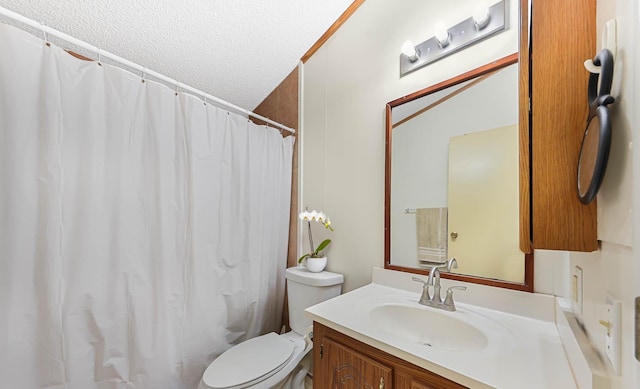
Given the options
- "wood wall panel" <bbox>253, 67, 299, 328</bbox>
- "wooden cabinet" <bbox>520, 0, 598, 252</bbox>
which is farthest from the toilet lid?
"wooden cabinet" <bbox>520, 0, 598, 252</bbox>

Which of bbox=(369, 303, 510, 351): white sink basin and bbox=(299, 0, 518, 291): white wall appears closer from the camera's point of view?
bbox=(369, 303, 510, 351): white sink basin

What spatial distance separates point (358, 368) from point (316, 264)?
74cm

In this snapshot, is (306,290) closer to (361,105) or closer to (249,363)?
(249,363)

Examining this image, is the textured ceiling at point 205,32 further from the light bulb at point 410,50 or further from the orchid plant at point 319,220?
the orchid plant at point 319,220

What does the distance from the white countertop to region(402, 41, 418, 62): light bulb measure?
1.16 m

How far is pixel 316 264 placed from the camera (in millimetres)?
1582

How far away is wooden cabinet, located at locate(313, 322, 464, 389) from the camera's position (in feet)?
2.42

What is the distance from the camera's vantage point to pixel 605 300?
0.47m

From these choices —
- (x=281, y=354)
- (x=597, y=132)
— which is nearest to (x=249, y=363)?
(x=281, y=354)

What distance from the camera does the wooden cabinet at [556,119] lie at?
52 cm

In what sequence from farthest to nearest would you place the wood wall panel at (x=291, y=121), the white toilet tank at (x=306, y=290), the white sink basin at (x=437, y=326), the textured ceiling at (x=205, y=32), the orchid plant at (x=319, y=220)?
1. the wood wall panel at (x=291, y=121)
2. the orchid plant at (x=319, y=220)
3. the white toilet tank at (x=306, y=290)
4. the textured ceiling at (x=205, y=32)
5. the white sink basin at (x=437, y=326)

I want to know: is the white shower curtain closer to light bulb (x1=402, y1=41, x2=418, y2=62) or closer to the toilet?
the toilet

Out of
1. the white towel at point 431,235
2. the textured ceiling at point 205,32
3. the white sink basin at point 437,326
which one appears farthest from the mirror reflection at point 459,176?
the textured ceiling at point 205,32

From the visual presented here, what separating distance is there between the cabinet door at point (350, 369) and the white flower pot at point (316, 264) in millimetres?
605
